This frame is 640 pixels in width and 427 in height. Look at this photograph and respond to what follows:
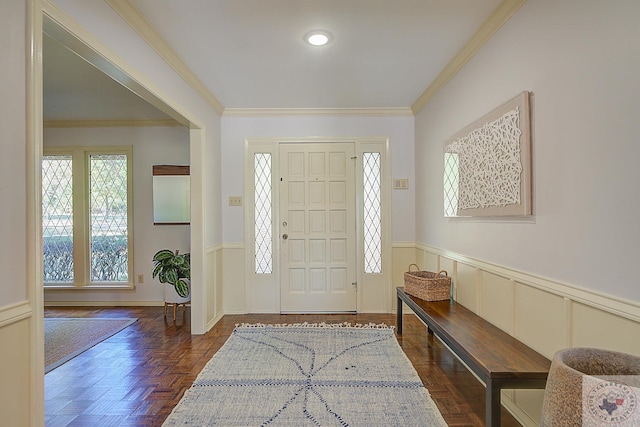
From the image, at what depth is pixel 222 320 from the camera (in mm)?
3652

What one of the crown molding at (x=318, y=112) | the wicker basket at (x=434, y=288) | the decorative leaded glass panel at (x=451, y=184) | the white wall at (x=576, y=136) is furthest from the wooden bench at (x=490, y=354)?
the crown molding at (x=318, y=112)

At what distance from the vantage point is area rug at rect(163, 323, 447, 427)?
1865 millimetres

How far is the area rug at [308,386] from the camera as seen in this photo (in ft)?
6.12

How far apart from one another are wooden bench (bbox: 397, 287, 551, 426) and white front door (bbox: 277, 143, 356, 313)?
159 cm

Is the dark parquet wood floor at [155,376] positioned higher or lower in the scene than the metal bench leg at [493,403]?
lower

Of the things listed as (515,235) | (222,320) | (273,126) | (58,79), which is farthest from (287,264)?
(58,79)

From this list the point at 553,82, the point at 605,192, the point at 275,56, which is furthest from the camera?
the point at 275,56

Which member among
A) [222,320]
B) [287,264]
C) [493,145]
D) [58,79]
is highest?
[58,79]

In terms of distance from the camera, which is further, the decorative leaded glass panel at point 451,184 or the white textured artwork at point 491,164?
the decorative leaded glass panel at point 451,184

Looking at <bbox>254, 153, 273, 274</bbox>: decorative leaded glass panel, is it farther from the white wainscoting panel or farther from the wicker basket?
the white wainscoting panel

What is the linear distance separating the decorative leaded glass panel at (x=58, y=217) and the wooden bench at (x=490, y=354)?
4543 mm

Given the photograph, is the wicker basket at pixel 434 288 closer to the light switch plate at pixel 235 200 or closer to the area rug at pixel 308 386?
the area rug at pixel 308 386

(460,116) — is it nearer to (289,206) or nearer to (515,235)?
(515,235)

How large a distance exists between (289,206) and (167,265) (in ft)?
4.96
